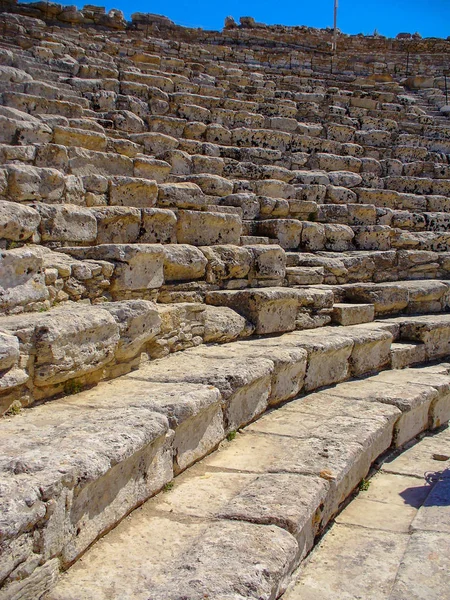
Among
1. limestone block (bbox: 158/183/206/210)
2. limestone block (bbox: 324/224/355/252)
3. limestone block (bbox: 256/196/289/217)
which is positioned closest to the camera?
limestone block (bbox: 158/183/206/210)

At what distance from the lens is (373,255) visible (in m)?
8.20

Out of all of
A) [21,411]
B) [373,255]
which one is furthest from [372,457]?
[373,255]

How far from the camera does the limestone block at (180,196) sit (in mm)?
6441

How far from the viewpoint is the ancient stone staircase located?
107 inches

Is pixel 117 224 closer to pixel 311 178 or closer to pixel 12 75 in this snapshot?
pixel 12 75

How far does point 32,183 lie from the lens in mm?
4883

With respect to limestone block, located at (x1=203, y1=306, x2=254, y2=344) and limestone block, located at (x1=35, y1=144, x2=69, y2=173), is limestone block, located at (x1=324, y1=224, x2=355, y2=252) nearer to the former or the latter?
limestone block, located at (x1=203, y1=306, x2=254, y2=344)

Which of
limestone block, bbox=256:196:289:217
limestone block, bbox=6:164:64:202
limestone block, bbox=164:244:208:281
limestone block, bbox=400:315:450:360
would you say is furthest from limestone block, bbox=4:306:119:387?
limestone block, bbox=256:196:289:217

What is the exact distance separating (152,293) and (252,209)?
2983 millimetres

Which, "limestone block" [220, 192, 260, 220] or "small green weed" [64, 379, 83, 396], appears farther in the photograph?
"limestone block" [220, 192, 260, 220]

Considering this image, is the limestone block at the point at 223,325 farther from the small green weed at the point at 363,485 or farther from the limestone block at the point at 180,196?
the small green weed at the point at 363,485

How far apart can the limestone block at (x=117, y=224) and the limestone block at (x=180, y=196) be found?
93 centimetres

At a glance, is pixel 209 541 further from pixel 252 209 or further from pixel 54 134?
pixel 252 209

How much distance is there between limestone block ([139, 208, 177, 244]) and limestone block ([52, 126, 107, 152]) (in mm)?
1638
